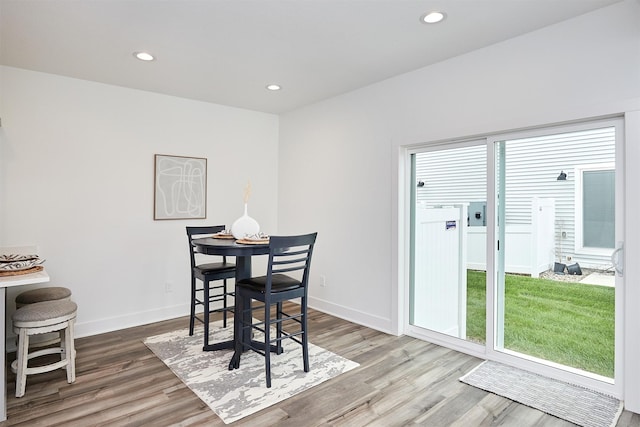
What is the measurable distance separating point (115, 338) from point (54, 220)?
1.27 meters

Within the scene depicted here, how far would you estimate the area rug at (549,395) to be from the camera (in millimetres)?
2227

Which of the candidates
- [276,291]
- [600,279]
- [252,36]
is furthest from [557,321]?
[252,36]

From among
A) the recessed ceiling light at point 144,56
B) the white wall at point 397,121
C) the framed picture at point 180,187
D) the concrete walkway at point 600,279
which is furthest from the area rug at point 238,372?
the recessed ceiling light at point 144,56

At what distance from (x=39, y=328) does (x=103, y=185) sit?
1709mm

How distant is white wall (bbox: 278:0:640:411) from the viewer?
7.86 ft

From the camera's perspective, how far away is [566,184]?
2.72m

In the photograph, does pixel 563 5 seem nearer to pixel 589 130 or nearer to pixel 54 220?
pixel 589 130

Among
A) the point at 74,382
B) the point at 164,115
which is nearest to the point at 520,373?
the point at 74,382

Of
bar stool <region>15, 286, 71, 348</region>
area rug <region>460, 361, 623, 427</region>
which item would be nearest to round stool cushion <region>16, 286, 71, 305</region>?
bar stool <region>15, 286, 71, 348</region>

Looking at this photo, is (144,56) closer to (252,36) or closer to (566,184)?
(252,36)

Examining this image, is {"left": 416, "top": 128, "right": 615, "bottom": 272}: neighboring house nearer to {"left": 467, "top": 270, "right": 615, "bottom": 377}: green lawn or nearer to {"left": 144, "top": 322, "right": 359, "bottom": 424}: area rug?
{"left": 467, "top": 270, "right": 615, "bottom": 377}: green lawn

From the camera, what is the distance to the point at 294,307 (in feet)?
15.4

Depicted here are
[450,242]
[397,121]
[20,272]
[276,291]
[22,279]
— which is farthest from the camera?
[397,121]

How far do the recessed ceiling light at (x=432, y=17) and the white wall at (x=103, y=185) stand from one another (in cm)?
284
